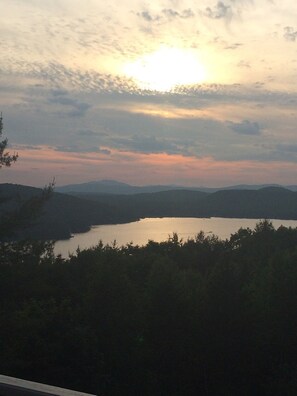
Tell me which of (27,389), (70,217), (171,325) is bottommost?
(171,325)

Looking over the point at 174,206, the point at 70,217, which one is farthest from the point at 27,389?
the point at 174,206

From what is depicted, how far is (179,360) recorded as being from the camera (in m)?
14.2

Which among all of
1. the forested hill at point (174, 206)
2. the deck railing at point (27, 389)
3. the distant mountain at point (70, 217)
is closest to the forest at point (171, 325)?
the deck railing at point (27, 389)

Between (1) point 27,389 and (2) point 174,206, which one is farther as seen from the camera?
(2) point 174,206

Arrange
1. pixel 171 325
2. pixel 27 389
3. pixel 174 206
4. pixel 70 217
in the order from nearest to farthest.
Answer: pixel 27 389 < pixel 171 325 < pixel 70 217 < pixel 174 206

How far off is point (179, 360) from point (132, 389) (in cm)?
180

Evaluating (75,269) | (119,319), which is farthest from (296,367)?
(75,269)

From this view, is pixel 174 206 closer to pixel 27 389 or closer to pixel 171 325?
pixel 171 325

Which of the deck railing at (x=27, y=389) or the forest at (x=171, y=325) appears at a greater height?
the deck railing at (x=27, y=389)

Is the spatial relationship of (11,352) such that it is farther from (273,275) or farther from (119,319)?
(273,275)

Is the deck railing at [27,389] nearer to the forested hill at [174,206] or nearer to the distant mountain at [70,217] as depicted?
the distant mountain at [70,217]

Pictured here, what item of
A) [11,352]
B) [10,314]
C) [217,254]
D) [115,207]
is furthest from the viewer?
[115,207]

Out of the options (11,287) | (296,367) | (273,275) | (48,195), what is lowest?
(296,367)

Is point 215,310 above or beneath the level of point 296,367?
above
